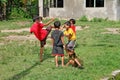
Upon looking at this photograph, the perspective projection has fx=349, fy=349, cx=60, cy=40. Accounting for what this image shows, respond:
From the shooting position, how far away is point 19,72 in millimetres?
8609

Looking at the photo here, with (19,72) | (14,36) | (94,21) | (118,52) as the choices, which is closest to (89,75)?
(19,72)

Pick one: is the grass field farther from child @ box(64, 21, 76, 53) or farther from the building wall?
the building wall

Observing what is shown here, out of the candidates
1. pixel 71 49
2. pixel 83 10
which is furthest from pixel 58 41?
pixel 83 10

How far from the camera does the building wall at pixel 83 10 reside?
83.4ft

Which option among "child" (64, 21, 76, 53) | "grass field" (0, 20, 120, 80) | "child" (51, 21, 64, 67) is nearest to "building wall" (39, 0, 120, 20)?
"grass field" (0, 20, 120, 80)

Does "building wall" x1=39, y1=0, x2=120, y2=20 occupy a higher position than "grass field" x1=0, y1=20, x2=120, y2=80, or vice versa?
"building wall" x1=39, y1=0, x2=120, y2=20

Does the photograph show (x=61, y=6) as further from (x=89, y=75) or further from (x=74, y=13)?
(x=89, y=75)

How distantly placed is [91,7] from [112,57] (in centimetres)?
1609

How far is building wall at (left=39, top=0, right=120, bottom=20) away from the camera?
25406 millimetres

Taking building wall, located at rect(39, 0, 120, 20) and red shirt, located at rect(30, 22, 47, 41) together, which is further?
building wall, located at rect(39, 0, 120, 20)

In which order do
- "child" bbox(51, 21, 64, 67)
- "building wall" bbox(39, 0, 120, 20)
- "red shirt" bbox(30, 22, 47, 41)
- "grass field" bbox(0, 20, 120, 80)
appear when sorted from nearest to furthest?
"grass field" bbox(0, 20, 120, 80), "child" bbox(51, 21, 64, 67), "red shirt" bbox(30, 22, 47, 41), "building wall" bbox(39, 0, 120, 20)

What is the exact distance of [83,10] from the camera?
87.6ft

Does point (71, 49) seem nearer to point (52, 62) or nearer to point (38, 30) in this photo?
point (52, 62)

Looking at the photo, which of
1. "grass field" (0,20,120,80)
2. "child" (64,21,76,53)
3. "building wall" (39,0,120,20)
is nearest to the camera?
"grass field" (0,20,120,80)
